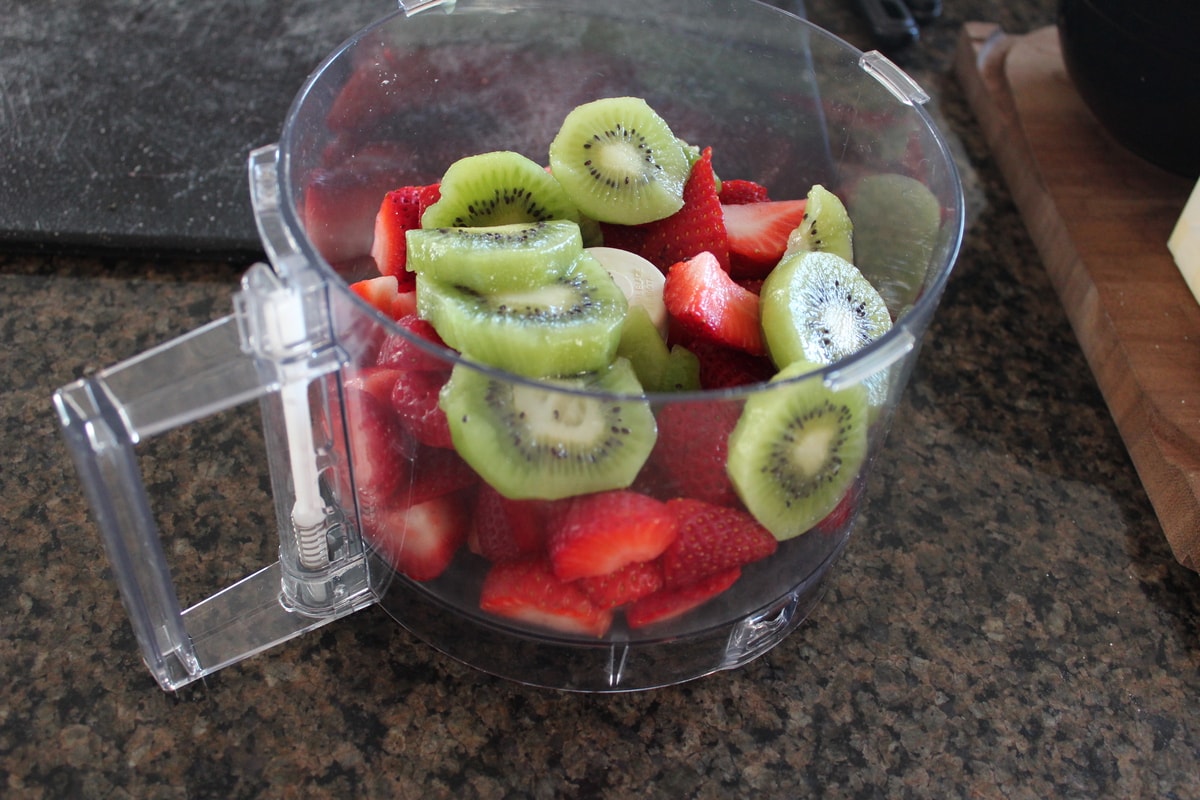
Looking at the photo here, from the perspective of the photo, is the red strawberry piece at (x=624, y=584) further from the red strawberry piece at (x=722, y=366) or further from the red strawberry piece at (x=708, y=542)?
the red strawberry piece at (x=722, y=366)

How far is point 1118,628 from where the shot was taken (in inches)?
32.1

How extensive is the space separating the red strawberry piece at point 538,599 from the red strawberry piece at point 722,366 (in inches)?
6.4

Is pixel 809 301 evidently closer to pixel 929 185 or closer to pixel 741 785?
pixel 929 185

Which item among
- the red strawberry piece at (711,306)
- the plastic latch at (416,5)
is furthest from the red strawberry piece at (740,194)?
the plastic latch at (416,5)

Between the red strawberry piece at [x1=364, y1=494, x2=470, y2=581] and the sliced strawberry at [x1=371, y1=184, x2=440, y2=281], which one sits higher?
the sliced strawberry at [x1=371, y1=184, x2=440, y2=281]

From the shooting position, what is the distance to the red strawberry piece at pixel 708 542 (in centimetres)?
64

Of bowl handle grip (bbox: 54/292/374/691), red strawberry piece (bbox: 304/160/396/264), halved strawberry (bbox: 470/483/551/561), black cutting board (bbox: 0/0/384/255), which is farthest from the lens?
black cutting board (bbox: 0/0/384/255)

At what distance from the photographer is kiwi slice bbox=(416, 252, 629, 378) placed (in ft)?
2.07

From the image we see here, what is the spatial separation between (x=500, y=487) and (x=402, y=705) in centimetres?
19

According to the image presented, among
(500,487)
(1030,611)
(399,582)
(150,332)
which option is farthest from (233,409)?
(1030,611)

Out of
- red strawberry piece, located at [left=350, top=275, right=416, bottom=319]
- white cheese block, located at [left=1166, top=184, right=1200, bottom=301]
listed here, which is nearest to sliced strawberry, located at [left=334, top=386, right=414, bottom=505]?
red strawberry piece, located at [left=350, top=275, right=416, bottom=319]

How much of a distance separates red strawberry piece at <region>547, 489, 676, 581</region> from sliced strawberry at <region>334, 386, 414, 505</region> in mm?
106

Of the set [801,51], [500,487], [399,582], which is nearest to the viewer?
[500,487]

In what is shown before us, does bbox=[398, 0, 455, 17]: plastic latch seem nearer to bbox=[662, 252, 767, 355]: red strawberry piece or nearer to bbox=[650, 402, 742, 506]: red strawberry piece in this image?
bbox=[662, 252, 767, 355]: red strawberry piece
